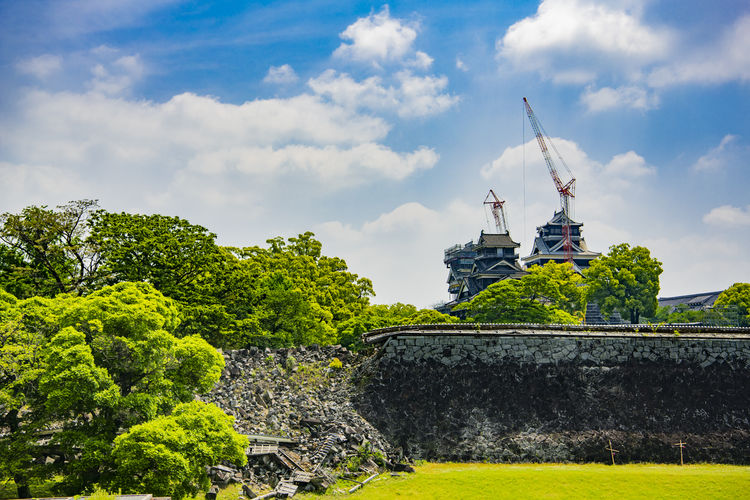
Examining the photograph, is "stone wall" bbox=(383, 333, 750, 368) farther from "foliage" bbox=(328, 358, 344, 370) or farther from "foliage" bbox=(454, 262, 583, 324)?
"foliage" bbox=(454, 262, 583, 324)

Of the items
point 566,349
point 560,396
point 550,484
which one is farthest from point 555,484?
point 566,349

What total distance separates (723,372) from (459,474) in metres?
15.0

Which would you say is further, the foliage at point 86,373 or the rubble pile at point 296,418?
the rubble pile at point 296,418

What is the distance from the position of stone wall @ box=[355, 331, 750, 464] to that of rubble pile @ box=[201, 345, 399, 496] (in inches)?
59.1

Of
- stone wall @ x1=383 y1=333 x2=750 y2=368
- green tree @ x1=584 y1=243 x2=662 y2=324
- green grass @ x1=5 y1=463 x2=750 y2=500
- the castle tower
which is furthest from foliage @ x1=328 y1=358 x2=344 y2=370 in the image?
the castle tower

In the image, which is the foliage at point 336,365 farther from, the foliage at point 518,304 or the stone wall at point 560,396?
the foliage at point 518,304

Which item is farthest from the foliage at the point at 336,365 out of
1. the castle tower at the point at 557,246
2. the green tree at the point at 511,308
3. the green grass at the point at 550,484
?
the castle tower at the point at 557,246

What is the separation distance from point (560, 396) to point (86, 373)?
19790mm

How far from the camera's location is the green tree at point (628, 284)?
179 ft

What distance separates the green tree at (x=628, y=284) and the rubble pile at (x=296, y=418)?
34.6m

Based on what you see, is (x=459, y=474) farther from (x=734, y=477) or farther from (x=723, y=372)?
(x=723, y=372)

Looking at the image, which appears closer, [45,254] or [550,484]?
[550,484]

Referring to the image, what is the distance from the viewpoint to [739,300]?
54125mm

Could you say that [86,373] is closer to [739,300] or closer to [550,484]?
[550,484]
